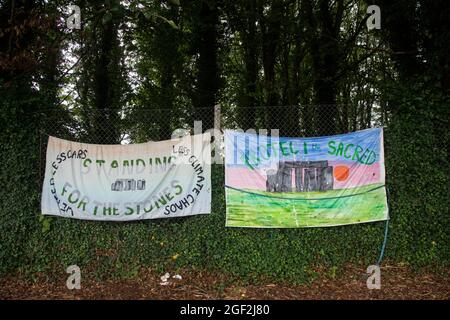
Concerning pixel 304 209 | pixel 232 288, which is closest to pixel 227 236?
pixel 232 288

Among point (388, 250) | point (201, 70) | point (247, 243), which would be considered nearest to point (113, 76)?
point (201, 70)

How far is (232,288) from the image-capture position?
5.83 m

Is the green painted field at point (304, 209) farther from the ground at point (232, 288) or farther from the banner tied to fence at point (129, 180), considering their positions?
the ground at point (232, 288)

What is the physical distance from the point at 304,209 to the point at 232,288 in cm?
168

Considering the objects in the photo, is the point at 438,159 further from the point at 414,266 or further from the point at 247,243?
the point at 247,243

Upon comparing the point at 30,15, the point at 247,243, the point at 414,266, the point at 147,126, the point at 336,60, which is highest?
the point at 336,60

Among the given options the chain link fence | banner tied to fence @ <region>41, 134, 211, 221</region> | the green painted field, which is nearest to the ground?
the green painted field

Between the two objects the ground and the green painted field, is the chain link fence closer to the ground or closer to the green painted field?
the green painted field

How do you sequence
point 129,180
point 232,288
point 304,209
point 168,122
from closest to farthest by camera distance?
point 232,288 → point 304,209 → point 129,180 → point 168,122

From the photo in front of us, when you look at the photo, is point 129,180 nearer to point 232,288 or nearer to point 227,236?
point 227,236

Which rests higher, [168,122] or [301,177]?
[168,122]

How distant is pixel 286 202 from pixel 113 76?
11406 millimetres

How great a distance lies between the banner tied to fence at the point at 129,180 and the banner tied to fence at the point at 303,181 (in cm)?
54

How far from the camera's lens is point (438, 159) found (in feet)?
20.6
